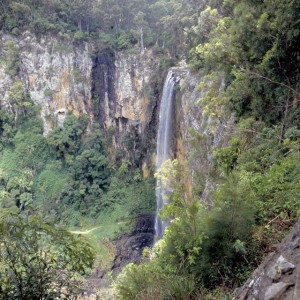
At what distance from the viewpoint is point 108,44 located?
20.2 m

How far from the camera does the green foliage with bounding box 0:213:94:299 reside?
2.08 metres

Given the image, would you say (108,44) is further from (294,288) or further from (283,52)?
(294,288)

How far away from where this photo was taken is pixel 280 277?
2.32 meters

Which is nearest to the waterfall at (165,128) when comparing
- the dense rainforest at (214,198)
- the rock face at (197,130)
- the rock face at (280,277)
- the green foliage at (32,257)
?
the rock face at (197,130)

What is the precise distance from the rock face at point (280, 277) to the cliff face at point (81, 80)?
16.9 m

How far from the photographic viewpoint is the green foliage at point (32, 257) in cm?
208

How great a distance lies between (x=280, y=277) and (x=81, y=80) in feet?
65.5

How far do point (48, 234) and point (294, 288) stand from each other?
186cm

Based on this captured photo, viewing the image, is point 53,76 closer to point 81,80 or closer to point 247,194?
point 81,80

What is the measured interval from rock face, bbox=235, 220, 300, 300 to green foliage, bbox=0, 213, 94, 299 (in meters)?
1.45

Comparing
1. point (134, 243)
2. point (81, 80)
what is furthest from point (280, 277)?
point (81, 80)

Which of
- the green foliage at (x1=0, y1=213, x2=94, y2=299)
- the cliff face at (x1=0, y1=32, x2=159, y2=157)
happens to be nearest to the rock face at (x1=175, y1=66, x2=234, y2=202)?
the green foliage at (x1=0, y1=213, x2=94, y2=299)

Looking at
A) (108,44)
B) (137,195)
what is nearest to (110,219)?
(137,195)

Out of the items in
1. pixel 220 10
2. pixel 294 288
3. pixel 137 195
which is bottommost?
pixel 137 195
